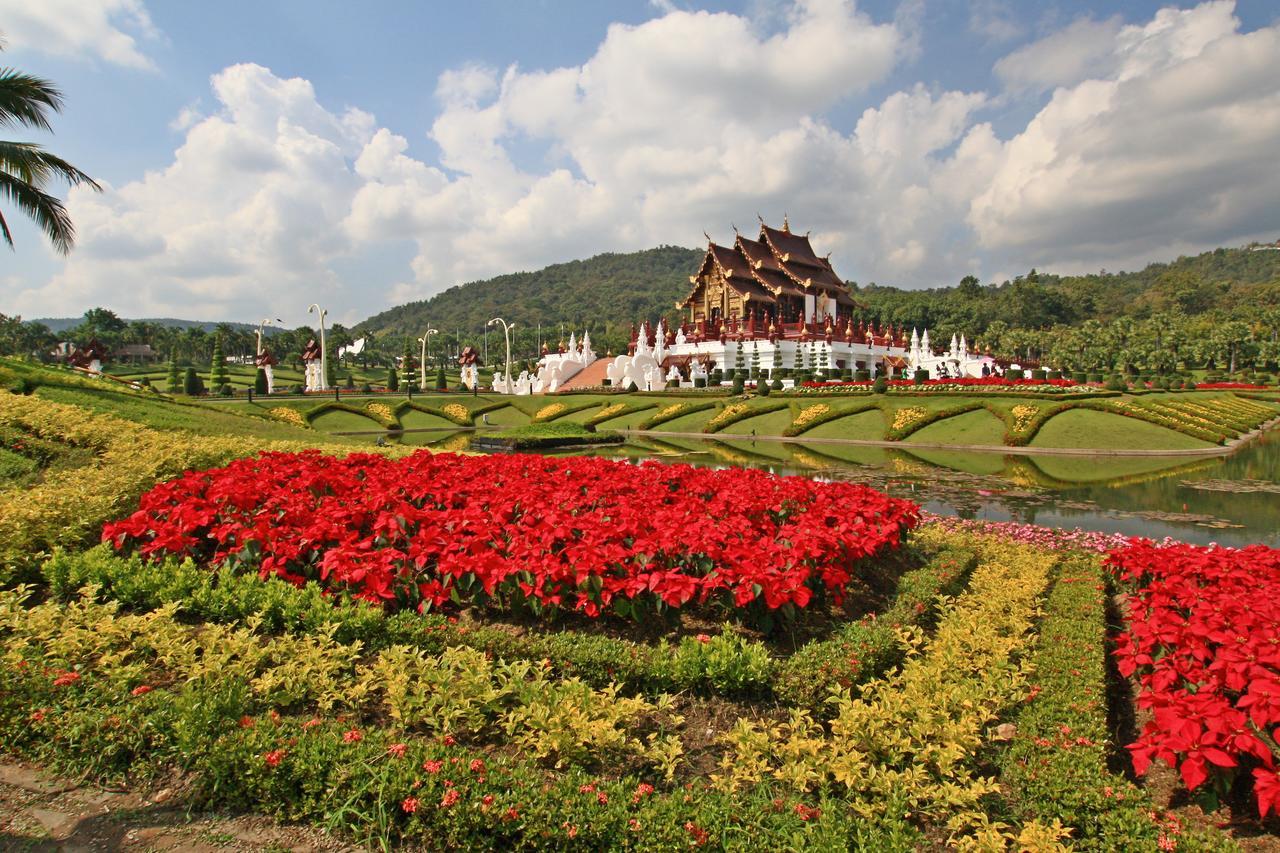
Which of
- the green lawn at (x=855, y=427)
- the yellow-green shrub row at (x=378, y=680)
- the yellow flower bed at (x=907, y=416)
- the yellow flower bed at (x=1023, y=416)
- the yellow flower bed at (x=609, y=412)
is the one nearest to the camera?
the yellow-green shrub row at (x=378, y=680)

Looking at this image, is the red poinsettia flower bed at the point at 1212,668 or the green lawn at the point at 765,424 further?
the green lawn at the point at 765,424

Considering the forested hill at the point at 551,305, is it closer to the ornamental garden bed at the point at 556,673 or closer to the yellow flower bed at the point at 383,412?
the yellow flower bed at the point at 383,412

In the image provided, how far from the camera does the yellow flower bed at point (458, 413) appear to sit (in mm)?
38844

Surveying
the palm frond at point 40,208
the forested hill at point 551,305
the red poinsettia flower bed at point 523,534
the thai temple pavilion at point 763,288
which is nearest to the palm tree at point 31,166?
the palm frond at point 40,208

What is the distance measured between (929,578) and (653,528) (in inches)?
113

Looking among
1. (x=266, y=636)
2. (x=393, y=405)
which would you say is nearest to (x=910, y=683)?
(x=266, y=636)

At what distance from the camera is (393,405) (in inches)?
1511

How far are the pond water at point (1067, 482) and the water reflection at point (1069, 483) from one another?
0.07 ft

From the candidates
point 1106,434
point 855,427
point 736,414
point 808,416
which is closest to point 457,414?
point 736,414

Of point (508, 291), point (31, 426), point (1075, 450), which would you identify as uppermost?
point (508, 291)

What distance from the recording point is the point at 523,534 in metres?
6.41

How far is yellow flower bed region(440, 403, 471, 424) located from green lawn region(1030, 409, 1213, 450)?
27992mm

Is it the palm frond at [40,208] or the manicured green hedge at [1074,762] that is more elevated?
the palm frond at [40,208]

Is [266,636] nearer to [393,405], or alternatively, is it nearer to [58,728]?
[58,728]
